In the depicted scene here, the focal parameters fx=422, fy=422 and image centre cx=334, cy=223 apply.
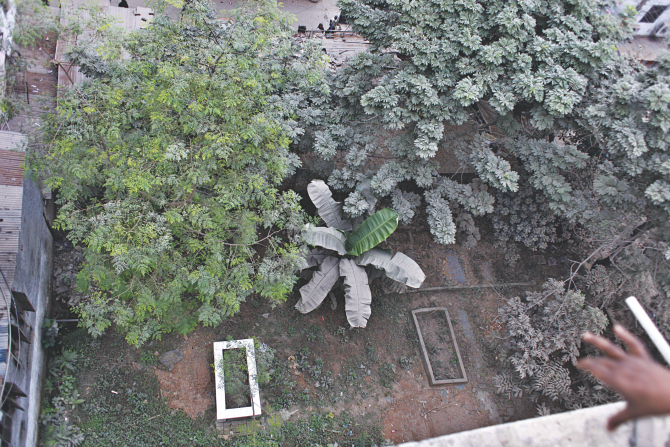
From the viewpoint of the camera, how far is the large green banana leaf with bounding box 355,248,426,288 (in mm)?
10766

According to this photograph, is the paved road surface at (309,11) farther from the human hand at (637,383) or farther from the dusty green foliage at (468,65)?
the human hand at (637,383)

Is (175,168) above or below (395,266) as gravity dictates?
above

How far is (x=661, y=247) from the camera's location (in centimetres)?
928

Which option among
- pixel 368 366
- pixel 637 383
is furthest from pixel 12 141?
pixel 637 383

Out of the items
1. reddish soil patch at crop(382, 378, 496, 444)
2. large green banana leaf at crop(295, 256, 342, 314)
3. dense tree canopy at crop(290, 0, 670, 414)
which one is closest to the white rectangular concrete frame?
large green banana leaf at crop(295, 256, 342, 314)

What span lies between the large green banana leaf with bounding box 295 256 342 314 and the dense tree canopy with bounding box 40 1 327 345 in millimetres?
1512

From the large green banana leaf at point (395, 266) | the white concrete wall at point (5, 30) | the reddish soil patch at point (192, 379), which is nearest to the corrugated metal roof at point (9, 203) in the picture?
the white concrete wall at point (5, 30)

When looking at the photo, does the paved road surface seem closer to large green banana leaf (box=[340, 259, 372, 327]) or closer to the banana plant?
the banana plant

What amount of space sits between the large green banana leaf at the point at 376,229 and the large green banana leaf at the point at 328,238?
48 centimetres

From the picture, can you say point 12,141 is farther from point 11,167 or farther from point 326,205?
point 326,205

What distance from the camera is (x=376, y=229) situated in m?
10.5

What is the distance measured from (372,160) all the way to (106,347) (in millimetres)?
9009

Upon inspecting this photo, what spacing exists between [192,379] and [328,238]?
4.79 metres

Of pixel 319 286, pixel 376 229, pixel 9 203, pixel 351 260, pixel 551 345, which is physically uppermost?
pixel 9 203
